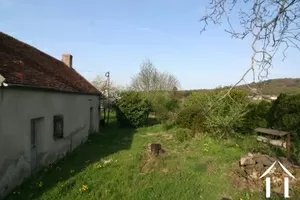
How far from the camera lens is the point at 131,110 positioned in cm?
2631

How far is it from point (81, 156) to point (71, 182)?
4.74m

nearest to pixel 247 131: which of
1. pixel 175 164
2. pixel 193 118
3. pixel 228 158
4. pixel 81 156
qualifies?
pixel 193 118

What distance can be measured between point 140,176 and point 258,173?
3625mm

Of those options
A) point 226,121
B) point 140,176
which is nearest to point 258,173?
point 140,176

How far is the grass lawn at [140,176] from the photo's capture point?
852 centimetres

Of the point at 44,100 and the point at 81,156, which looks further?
the point at 81,156

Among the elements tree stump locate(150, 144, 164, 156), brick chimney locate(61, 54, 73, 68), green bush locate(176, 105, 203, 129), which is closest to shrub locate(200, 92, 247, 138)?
green bush locate(176, 105, 203, 129)

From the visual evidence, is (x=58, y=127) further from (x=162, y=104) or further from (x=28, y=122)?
(x=162, y=104)

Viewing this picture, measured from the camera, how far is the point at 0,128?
26.7 feet

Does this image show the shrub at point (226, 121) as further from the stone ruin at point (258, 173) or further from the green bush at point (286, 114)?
the stone ruin at point (258, 173)

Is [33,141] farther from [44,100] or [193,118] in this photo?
[193,118]

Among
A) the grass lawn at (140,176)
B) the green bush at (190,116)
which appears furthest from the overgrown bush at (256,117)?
the grass lawn at (140,176)

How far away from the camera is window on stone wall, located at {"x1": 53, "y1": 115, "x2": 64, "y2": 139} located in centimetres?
1259

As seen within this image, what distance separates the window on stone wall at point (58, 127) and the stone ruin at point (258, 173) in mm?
6987
